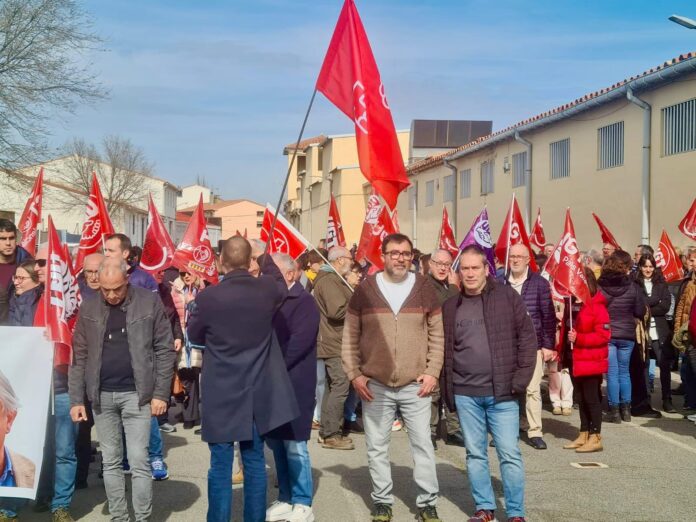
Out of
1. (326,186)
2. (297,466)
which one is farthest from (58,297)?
(326,186)

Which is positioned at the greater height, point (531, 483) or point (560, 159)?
point (560, 159)

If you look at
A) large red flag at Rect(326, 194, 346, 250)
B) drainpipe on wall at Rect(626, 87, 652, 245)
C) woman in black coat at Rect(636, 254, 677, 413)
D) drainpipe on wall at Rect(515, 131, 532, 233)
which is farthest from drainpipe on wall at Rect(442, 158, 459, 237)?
woman in black coat at Rect(636, 254, 677, 413)

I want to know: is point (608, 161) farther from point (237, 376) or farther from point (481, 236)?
point (237, 376)

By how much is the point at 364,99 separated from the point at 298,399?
96.1 inches

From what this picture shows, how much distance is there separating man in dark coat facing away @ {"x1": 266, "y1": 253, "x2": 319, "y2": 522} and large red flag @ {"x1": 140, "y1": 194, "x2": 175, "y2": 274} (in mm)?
4678

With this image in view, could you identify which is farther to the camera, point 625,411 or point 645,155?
point 645,155

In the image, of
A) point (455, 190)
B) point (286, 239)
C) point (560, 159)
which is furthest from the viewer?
point (455, 190)

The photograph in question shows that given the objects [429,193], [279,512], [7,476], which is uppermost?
[429,193]

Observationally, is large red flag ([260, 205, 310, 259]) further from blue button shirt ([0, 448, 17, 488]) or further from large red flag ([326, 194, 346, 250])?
blue button shirt ([0, 448, 17, 488])

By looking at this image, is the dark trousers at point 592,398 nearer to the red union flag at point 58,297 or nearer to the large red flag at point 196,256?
the large red flag at point 196,256

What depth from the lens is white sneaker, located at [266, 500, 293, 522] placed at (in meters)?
6.47

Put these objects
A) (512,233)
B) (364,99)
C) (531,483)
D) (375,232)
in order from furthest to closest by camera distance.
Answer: (512,233) < (375,232) < (531,483) < (364,99)

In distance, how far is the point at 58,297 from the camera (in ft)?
21.5

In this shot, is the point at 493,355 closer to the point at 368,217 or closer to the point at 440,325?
the point at 440,325
